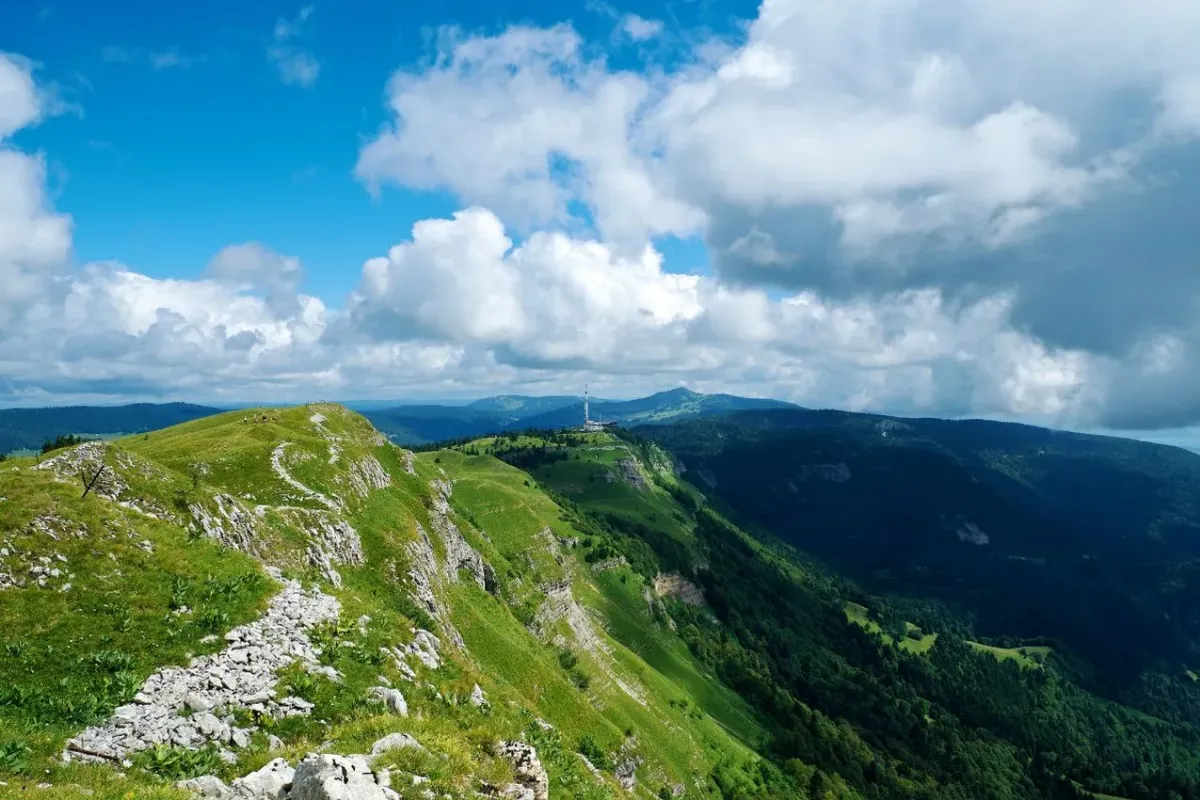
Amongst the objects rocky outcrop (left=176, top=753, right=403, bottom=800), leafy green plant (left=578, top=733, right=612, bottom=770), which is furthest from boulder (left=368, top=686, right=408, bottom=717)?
leafy green plant (left=578, top=733, right=612, bottom=770)

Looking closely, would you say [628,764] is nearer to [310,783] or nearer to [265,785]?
[265,785]

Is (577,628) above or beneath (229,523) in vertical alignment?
beneath

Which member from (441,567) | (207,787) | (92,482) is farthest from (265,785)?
(441,567)

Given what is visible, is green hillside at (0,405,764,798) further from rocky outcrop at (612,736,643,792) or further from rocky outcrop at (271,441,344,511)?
rocky outcrop at (612,736,643,792)

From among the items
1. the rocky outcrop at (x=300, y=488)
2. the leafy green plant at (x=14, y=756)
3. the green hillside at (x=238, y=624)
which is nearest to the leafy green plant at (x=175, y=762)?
the green hillside at (x=238, y=624)

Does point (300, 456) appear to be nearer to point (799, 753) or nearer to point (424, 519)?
point (424, 519)

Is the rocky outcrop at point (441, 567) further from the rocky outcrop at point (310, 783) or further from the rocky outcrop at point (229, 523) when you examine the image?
the rocky outcrop at point (310, 783)
